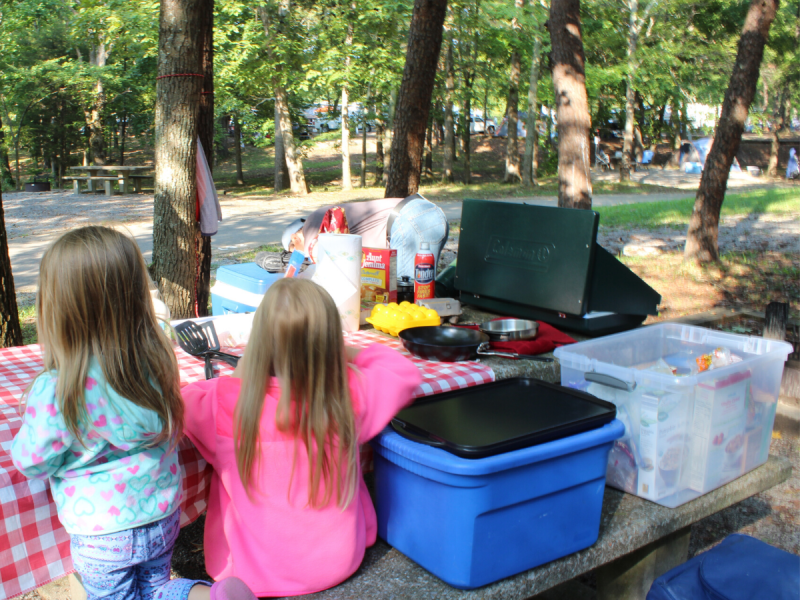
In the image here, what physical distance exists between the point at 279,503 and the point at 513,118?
800 inches

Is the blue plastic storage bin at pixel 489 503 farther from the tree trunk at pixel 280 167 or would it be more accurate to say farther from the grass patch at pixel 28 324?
the tree trunk at pixel 280 167

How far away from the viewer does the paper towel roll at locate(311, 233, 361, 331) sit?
8.63 feet

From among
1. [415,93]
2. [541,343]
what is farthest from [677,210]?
[541,343]

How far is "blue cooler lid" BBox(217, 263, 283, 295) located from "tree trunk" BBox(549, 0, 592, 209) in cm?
418

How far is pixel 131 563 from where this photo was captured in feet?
5.36

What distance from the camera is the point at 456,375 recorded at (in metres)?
2.32

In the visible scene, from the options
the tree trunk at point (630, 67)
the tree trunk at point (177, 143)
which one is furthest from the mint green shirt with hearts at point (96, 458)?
the tree trunk at point (630, 67)

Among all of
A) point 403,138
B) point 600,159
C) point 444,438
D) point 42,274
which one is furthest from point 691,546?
point 600,159

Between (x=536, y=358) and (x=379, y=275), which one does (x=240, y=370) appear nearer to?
(x=536, y=358)

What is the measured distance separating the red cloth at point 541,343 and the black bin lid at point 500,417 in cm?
33

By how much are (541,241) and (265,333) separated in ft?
6.02

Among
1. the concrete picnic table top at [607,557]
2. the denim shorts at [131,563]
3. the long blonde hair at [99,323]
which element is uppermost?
the long blonde hair at [99,323]

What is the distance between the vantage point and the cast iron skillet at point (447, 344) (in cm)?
246

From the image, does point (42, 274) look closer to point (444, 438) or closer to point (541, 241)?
point (444, 438)
